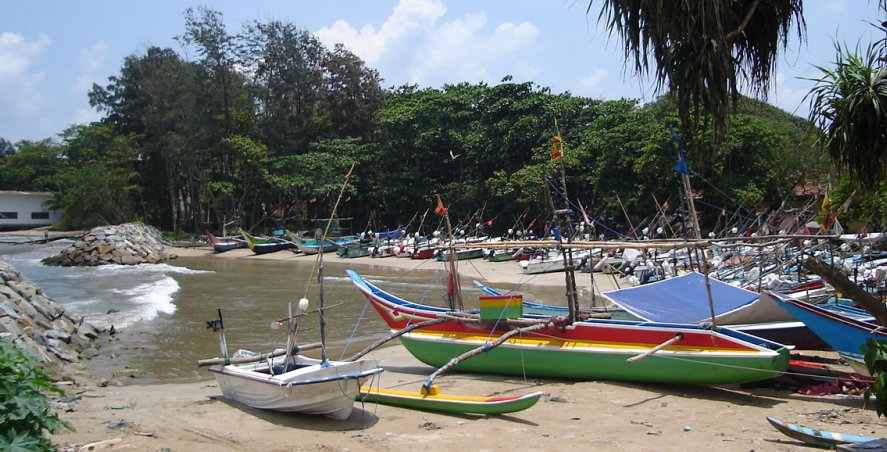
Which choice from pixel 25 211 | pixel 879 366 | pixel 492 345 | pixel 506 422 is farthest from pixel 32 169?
pixel 879 366

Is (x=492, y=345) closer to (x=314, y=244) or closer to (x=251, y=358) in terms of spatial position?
(x=251, y=358)

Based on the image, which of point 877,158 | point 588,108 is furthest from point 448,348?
point 588,108

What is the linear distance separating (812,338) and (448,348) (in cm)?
605

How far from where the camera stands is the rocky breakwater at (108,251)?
118ft

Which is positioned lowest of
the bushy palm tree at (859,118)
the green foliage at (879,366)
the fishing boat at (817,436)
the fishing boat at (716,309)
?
the fishing boat at (817,436)

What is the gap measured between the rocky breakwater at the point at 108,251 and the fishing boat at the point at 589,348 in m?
28.0

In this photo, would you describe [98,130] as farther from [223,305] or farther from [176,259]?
[223,305]

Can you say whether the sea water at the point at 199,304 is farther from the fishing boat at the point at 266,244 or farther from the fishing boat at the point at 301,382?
the fishing boat at the point at 266,244

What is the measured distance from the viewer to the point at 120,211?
52.9 metres

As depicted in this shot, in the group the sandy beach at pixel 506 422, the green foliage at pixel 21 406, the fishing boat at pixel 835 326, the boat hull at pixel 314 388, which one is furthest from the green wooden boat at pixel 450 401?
the green foliage at pixel 21 406

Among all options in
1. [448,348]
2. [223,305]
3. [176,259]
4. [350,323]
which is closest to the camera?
[448,348]

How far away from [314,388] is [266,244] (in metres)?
35.1

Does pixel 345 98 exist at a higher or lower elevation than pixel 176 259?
higher

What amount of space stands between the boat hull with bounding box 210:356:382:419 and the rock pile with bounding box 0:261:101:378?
4.20 m
